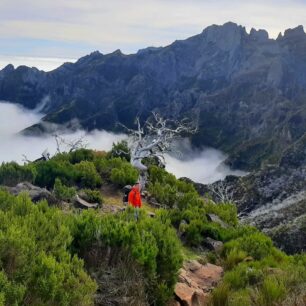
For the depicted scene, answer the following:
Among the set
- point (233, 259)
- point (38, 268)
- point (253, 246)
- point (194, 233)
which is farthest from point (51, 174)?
point (38, 268)

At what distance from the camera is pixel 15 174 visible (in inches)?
661

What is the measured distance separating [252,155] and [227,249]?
149 meters

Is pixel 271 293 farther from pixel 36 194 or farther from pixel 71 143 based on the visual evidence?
pixel 71 143

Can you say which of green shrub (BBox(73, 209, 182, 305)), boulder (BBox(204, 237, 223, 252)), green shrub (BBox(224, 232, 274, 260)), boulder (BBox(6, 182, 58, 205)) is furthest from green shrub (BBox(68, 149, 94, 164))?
green shrub (BBox(73, 209, 182, 305))

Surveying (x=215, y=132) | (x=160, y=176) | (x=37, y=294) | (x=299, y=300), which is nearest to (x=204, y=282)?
(x=299, y=300)

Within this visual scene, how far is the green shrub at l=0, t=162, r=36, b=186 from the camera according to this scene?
16.7m

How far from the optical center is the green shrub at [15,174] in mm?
16703

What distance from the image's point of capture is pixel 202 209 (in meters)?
15.4

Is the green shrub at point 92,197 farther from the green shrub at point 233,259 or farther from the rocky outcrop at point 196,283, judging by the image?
the green shrub at point 233,259

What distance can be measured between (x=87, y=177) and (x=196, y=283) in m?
8.95

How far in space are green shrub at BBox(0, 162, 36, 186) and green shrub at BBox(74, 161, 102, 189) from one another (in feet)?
5.15

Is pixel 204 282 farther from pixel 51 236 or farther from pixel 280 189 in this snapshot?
pixel 280 189

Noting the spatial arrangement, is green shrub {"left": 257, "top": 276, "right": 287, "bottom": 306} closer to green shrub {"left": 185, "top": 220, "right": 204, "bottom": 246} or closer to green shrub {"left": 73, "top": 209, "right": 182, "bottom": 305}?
green shrub {"left": 73, "top": 209, "right": 182, "bottom": 305}

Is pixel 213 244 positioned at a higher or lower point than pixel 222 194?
higher
